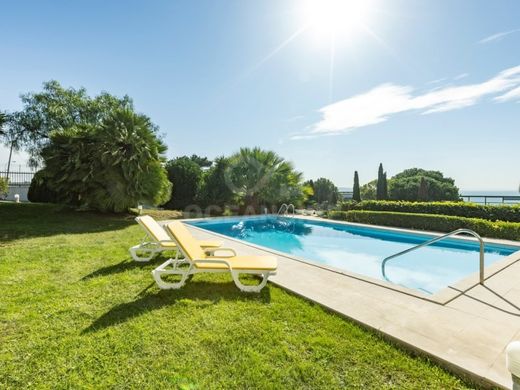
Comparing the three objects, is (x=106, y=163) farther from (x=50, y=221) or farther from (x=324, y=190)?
(x=324, y=190)

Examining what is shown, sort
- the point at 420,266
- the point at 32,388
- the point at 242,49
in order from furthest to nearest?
the point at 242,49
the point at 420,266
the point at 32,388

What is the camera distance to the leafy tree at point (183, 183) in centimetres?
2020

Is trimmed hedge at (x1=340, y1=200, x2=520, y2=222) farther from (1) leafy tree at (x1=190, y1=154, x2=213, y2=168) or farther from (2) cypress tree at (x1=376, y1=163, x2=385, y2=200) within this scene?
(1) leafy tree at (x1=190, y1=154, x2=213, y2=168)

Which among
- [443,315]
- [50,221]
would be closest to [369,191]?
[50,221]

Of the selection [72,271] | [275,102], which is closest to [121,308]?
[72,271]

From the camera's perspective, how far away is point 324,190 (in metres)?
30.0

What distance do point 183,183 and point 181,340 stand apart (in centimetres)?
1803

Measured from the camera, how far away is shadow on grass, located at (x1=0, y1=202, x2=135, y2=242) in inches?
378

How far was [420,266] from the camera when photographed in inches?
314

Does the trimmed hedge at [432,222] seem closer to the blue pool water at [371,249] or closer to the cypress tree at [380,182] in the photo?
the blue pool water at [371,249]

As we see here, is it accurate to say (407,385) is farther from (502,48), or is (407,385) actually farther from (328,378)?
Result: (502,48)

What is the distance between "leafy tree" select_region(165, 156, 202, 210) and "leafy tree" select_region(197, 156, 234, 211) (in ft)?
2.27

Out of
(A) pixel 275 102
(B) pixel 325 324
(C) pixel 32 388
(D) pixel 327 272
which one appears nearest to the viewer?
(C) pixel 32 388

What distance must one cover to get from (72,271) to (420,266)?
345 inches
